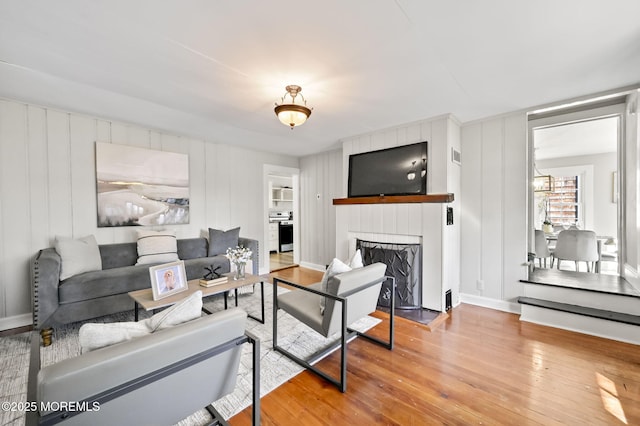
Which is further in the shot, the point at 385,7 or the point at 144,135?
the point at 144,135

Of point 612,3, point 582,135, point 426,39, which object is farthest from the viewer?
point 582,135

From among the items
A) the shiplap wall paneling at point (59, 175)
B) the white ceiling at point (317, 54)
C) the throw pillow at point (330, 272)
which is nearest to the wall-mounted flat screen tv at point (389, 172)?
the white ceiling at point (317, 54)

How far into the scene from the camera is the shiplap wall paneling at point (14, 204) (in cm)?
284

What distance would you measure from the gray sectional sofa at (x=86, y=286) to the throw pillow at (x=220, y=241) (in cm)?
60

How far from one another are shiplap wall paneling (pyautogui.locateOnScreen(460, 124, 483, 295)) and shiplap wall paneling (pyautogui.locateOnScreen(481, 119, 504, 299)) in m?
0.05

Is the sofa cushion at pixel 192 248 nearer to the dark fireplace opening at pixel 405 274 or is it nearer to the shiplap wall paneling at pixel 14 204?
the shiplap wall paneling at pixel 14 204

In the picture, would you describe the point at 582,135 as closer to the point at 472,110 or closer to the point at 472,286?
the point at 472,110

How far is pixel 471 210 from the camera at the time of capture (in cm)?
359

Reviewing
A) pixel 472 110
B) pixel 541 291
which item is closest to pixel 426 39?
pixel 472 110

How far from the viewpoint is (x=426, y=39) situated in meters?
1.86

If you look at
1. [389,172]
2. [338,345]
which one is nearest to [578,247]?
[389,172]

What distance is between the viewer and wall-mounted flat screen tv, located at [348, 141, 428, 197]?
3.47m

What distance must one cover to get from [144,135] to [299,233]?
3.35 meters

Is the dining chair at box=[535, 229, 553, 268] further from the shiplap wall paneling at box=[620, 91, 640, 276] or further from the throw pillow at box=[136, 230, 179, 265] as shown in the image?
the throw pillow at box=[136, 230, 179, 265]
